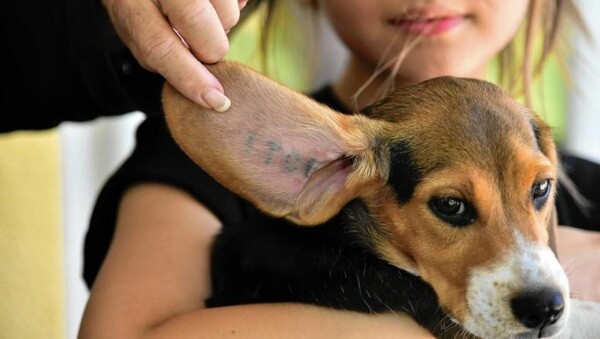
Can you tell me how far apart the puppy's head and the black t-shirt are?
0.33 meters

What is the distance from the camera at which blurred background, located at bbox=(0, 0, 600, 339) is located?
179 cm

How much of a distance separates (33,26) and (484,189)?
0.99 m

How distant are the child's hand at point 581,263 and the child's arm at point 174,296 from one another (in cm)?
36

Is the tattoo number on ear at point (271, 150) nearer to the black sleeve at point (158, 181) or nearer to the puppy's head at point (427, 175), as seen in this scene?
the puppy's head at point (427, 175)

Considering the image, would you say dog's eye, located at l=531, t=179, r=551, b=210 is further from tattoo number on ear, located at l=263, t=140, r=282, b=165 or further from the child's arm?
tattoo number on ear, located at l=263, t=140, r=282, b=165

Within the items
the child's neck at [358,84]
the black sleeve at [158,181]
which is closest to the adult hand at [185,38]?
the black sleeve at [158,181]

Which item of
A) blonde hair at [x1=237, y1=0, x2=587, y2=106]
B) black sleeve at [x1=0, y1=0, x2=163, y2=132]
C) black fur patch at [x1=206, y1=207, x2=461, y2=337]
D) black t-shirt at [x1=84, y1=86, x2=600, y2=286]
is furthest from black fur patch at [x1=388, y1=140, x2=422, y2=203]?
blonde hair at [x1=237, y1=0, x2=587, y2=106]

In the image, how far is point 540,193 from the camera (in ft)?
4.22

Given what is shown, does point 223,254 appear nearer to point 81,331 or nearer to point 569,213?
point 81,331

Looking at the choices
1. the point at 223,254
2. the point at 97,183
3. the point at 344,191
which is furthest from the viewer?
the point at 97,183

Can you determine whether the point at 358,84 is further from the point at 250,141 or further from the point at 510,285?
the point at 510,285

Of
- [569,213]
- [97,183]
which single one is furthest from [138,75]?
[97,183]

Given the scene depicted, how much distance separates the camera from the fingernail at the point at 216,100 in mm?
1163

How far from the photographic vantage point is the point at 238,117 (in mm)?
1210
